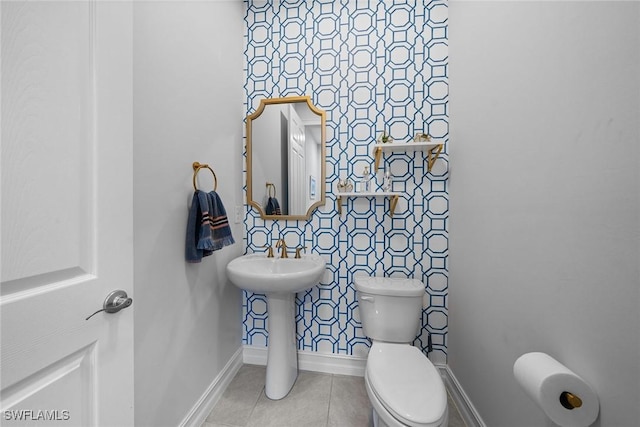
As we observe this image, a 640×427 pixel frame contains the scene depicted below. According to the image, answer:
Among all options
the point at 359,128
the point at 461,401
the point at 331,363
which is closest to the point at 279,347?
the point at 331,363

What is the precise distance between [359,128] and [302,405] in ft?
5.66

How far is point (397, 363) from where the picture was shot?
1250 millimetres

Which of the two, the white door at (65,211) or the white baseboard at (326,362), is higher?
the white door at (65,211)

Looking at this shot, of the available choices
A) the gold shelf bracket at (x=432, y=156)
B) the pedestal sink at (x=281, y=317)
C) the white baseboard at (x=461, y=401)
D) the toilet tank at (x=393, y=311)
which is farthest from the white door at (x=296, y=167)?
the white baseboard at (x=461, y=401)

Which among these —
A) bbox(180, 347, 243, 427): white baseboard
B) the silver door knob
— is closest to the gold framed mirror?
bbox(180, 347, 243, 427): white baseboard

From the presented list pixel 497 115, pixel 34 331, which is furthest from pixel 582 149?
pixel 34 331

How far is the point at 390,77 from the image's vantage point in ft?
5.63

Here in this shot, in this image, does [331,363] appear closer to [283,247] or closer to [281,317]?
[281,317]

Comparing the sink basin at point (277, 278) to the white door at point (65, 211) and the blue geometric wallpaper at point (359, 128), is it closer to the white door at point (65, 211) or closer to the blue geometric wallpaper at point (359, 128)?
the blue geometric wallpaper at point (359, 128)

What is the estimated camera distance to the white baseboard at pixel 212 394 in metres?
1.31

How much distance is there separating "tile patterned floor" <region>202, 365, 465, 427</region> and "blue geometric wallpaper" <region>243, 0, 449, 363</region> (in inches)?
8.2

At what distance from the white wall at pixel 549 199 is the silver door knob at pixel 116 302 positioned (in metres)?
1.24

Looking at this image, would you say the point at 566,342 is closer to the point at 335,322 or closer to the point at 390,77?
the point at 335,322

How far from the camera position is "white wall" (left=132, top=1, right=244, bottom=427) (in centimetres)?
102
